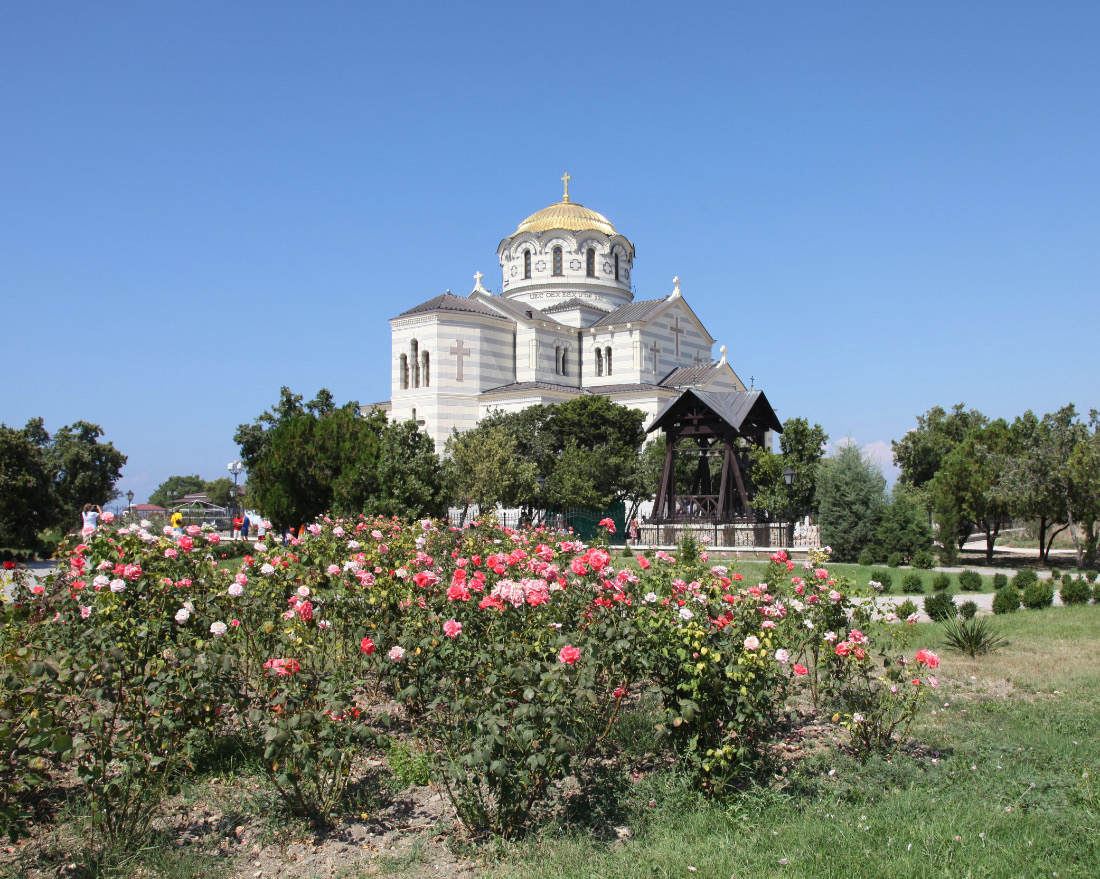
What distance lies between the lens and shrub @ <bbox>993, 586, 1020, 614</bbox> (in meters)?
12.8

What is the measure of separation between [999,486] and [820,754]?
17.7m

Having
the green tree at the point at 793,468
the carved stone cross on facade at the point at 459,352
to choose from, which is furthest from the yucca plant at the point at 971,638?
the carved stone cross on facade at the point at 459,352

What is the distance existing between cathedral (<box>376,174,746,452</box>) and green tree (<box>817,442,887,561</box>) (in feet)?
53.3

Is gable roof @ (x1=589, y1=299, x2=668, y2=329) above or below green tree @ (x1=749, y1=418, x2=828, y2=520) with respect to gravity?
above

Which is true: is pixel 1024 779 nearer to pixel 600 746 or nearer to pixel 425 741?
pixel 600 746

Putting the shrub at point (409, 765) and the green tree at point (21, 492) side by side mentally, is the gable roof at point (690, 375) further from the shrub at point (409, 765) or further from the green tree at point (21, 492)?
the shrub at point (409, 765)

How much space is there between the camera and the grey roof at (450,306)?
132 ft

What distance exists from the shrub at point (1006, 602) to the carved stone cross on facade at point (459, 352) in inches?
1170

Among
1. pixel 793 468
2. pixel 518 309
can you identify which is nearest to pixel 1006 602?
pixel 793 468

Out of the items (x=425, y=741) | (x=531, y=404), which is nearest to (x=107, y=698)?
(x=425, y=741)

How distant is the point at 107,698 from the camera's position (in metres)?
4.74

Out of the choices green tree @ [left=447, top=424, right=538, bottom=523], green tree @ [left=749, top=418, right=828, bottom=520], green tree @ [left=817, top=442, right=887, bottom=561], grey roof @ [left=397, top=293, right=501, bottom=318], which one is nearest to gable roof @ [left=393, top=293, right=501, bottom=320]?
grey roof @ [left=397, top=293, right=501, bottom=318]

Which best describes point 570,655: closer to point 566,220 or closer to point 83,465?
point 83,465

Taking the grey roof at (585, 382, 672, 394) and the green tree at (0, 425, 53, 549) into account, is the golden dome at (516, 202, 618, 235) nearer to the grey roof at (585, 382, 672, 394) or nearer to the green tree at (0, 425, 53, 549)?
the grey roof at (585, 382, 672, 394)
